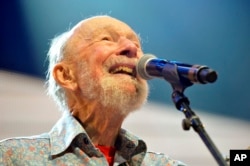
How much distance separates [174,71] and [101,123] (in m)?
0.50

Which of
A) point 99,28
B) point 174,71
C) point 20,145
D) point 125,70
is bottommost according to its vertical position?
point 20,145

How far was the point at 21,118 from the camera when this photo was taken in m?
1.78

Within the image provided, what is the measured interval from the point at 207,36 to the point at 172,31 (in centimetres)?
16

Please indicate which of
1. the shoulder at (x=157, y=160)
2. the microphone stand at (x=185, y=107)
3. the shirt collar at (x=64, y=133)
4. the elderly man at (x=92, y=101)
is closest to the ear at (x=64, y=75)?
the elderly man at (x=92, y=101)

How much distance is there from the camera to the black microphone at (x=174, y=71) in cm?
92

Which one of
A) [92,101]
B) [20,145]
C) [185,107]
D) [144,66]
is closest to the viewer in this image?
[185,107]

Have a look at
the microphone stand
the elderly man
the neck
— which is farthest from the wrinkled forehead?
the microphone stand

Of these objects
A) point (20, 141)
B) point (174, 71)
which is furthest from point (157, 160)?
point (174, 71)

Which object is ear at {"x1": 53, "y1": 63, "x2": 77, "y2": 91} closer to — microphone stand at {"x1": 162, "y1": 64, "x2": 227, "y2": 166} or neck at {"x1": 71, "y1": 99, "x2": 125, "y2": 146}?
neck at {"x1": 71, "y1": 99, "x2": 125, "y2": 146}

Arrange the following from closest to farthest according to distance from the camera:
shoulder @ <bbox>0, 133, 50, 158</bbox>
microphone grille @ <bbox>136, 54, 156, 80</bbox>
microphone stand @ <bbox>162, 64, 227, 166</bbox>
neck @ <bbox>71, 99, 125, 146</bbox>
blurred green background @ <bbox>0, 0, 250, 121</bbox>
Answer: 1. microphone stand @ <bbox>162, 64, 227, 166</bbox>
2. microphone grille @ <bbox>136, 54, 156, 80</bbox>
3. shoulder @ <bbox>0, 133, 50, 158</bbox>
4. neck @ <bbox>71, 99, 125, 146</bbox>
5. blurred green background @ <bbox>0, 0, 250, 121</bbox>

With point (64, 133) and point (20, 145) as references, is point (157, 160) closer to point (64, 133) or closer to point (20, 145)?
point (64, 133)

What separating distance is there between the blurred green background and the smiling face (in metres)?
0.37

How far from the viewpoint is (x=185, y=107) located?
966 millimetres

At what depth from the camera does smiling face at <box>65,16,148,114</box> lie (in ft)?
4.55
